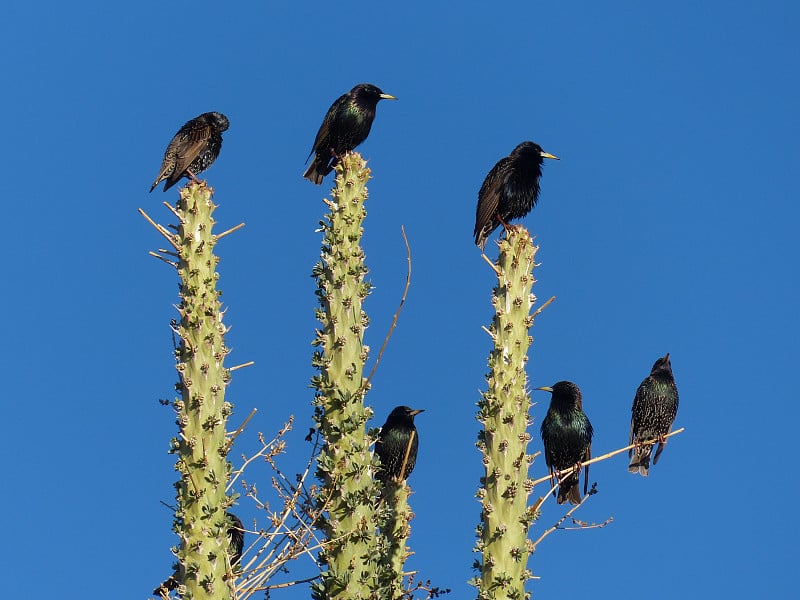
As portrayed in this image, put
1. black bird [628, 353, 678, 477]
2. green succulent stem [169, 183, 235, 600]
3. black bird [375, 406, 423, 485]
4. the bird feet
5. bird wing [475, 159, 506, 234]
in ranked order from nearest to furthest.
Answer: green succulent stem [169, 183, 235, 600], the bird feet, black bird [375, 406, 423, 485], bird wing [475, 159, 506, 234], black bird [628, 353, 678, 477]

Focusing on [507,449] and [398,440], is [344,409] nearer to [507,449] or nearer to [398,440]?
[507,449]

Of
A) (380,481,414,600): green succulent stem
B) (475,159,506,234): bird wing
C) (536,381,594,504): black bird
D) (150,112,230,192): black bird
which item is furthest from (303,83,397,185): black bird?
(380,481,414,600): green succulent stem

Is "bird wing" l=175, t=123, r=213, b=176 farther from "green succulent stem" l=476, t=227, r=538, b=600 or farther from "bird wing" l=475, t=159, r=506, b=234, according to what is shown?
"green succulent stem" l=476, t=227, r=538, b=600

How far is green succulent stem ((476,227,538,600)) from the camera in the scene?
940 cm

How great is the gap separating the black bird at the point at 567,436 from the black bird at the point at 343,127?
12.1ft

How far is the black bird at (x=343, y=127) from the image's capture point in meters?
14.1

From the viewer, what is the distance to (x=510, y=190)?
13117mm

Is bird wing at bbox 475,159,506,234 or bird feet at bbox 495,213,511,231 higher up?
bird wing at bbox 475,159,506,234

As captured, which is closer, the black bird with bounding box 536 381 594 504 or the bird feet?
the bird feet

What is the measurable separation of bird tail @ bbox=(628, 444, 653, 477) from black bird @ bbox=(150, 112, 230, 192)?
6.00m

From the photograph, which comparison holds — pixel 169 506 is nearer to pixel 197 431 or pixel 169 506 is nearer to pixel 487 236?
pixel 197 431

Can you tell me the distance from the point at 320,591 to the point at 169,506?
1.34 m

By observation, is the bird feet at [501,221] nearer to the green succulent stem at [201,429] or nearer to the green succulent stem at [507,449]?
the green succulent stem at [507,449]

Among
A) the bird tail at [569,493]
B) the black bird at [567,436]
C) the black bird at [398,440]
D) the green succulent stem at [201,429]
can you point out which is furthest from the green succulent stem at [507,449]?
the bird tail at [569,493]
